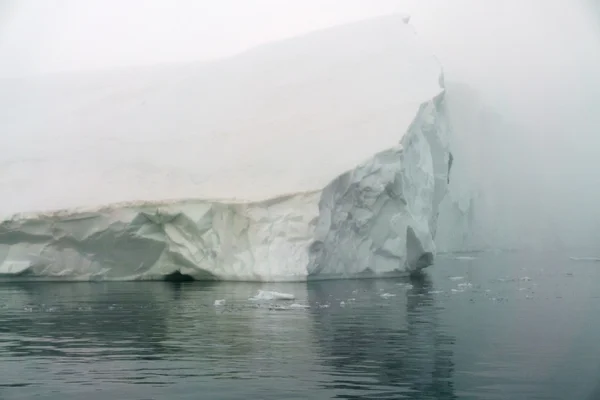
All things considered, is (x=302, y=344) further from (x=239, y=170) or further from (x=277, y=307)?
(x=239, y=170)

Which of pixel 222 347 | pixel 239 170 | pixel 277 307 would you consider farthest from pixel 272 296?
pixel 239 170

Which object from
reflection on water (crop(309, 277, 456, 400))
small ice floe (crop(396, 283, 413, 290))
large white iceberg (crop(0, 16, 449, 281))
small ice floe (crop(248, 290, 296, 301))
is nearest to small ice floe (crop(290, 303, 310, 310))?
reflection on water (crop(309, 277, 456, 400))

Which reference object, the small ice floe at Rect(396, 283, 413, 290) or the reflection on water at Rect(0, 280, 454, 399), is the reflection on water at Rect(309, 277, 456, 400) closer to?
the reflection on water at Rect(0, 280, 454, 399)

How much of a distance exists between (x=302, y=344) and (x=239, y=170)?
9.81 metres

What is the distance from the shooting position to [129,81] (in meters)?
25.2

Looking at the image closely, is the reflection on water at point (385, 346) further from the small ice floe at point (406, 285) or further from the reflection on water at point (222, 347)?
the small ice floe at point (406, 285)

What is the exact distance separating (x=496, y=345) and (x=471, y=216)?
28899 mm

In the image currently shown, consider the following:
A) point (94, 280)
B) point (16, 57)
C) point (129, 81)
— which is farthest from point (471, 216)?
point (94, 280)

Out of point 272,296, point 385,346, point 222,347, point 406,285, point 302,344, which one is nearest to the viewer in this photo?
point 222,347

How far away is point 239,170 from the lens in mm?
18047

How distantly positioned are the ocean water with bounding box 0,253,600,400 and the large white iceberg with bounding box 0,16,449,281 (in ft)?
5.85

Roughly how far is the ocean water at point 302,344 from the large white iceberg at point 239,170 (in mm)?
1784

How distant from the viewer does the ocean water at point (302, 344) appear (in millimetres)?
6414

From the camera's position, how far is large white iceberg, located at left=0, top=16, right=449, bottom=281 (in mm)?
16500
